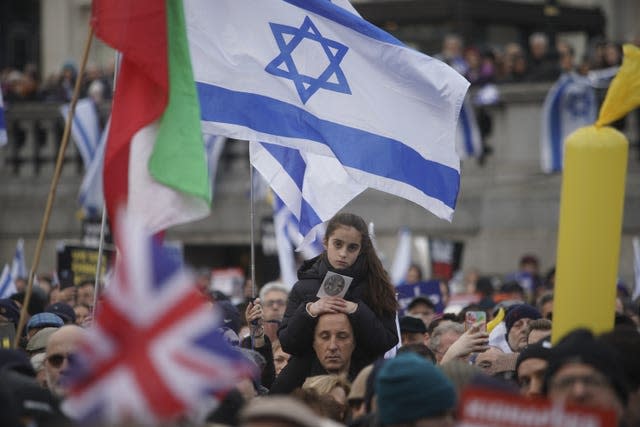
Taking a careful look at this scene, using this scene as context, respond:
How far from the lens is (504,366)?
9438 mm

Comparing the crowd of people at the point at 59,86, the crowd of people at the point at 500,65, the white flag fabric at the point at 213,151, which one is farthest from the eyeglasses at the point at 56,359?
the crowd of people at the point at 59,86

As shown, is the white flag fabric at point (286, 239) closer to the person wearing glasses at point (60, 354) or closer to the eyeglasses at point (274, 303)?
the eyeglasses at point (274, 303)

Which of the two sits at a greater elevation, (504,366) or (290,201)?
(290,201)

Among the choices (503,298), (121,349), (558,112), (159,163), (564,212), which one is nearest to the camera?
(121,349)

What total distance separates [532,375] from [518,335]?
10.8ft

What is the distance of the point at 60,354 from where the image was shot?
7.80 metres

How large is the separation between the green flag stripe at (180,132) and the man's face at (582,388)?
7.14ft

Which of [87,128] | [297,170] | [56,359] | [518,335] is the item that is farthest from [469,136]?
[56,359]

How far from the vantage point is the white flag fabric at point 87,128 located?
74.4 feet

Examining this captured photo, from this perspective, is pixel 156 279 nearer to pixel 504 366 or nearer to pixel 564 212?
pixel 564 212

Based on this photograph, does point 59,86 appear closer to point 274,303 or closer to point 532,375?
point 274,303

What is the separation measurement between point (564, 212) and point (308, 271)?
2.65 meters

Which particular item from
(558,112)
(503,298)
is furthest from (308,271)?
(558,112)

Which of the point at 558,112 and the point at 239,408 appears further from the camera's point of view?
the point at 558,112
